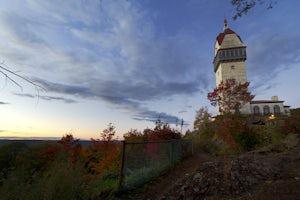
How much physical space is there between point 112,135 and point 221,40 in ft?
124

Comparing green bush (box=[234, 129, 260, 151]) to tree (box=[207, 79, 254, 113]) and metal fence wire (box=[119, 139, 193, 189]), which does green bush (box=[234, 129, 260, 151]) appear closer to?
metal fence wire (box=[119, 139, 193, 189])

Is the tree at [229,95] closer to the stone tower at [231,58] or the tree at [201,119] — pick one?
the tree at [201,119]

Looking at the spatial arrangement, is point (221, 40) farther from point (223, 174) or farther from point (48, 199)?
point (48, 199)

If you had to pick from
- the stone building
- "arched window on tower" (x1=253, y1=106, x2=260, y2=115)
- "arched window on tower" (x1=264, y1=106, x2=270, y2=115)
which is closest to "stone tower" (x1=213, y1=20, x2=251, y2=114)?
the stone building

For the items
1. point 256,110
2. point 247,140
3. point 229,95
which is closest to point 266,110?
point 256,110

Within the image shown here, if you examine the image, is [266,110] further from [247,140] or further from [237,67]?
[247,140]

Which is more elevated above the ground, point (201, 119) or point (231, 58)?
point (231, 58)

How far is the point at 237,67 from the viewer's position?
137 feet

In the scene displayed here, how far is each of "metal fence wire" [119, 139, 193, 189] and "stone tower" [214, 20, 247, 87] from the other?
120 ft

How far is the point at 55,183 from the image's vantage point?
343 cm

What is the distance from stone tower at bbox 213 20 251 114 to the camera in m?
41.6

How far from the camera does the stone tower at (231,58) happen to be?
41625 mm

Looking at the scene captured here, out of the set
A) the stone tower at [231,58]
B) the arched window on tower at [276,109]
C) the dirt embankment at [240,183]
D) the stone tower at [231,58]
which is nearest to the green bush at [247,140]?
the dirt embankment at [240,183]

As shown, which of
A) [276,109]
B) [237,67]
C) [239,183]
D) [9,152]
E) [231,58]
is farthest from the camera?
[231,58]
